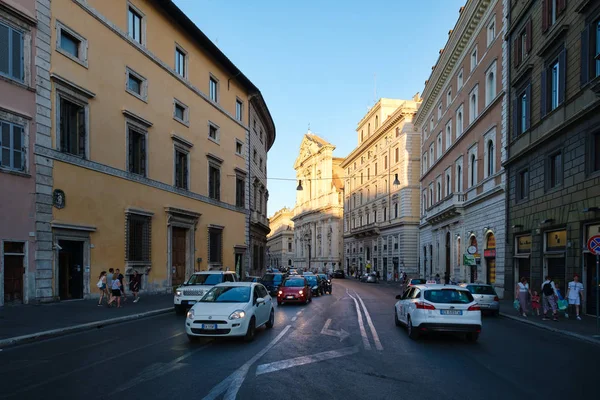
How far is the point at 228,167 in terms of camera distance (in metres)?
39.8

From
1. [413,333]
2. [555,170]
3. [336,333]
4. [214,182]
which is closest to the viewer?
[413,333]

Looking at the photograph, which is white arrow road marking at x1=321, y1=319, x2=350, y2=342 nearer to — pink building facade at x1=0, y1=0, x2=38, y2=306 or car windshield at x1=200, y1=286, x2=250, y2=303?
car windshield at x1=200, y1=286, x2=250, y2=303

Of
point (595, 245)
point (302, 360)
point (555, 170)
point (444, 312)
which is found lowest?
point (302, 360)

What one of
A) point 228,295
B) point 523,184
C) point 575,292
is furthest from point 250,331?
point 523,184

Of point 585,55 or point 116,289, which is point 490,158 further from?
point 116,289

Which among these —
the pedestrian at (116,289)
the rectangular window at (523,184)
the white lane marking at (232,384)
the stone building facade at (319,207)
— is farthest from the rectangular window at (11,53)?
the stone building facade at (319,207)

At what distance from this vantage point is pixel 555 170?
2216cm

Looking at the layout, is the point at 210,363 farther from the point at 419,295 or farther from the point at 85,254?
the point at 85,254

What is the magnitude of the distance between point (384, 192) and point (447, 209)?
29.6 m

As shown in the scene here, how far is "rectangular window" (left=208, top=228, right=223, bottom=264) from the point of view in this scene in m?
36.3

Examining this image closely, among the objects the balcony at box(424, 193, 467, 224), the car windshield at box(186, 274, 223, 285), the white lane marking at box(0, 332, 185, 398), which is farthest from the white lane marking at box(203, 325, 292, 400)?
the balcony at box(424, 193, 467, 224)

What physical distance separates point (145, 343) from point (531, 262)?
19320mm

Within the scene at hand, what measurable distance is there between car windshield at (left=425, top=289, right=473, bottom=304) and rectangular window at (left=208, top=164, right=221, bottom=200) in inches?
1019

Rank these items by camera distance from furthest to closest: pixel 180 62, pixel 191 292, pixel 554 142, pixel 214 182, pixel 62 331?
pixel 214 182 → pixel 180 62 → pixel 554 142 → pixel 191 292 → pixel 62 331
